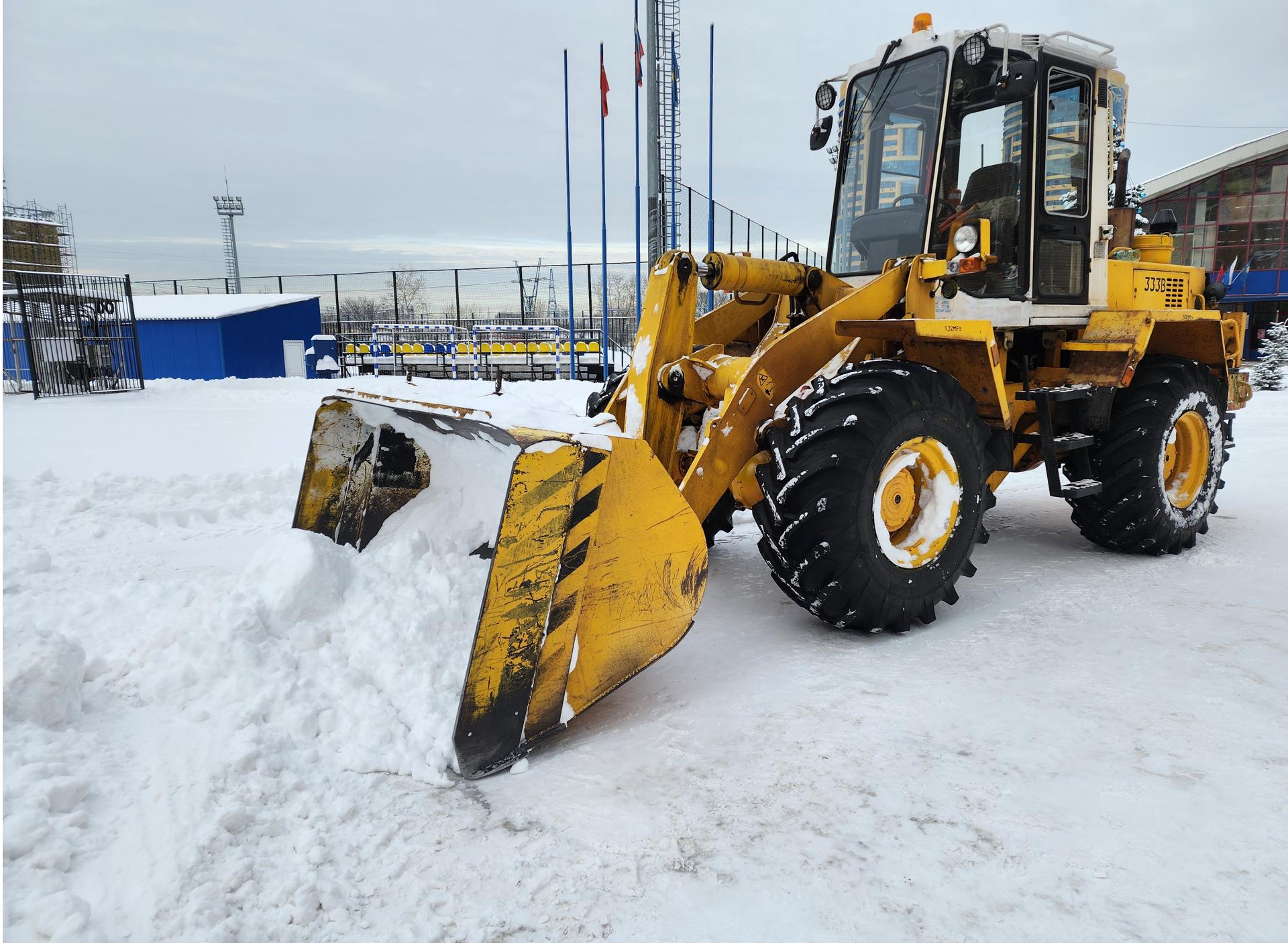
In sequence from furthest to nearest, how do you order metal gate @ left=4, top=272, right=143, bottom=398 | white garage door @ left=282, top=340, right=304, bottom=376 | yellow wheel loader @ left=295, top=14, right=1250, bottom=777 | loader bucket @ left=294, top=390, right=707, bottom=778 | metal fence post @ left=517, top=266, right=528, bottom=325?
metal fence post @ left=517, top=266, right=528, bottom=325
white garage door @ left=282, top=340, right=304, bottom=376
metal gate @ left=4, top=272, right=143, bottom=398
yellow wheel loader @ left=295, top=14, right=1250, bottom=777
loader bucket @ left=294, top=390, right=707, bottom=778

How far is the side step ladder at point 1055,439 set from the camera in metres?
4.58

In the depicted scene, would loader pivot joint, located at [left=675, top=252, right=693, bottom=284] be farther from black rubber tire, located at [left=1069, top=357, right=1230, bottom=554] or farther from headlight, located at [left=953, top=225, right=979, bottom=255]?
black rubber tire, located at [left=1069, top=357, right=1230, bottom=554]

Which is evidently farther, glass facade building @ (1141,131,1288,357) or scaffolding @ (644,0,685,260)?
glass facade building @ (1141,131,1288,357)

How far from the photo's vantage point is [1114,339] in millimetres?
4859

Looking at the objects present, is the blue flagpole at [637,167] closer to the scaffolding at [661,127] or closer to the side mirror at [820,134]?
the scaffolding at [661,127]

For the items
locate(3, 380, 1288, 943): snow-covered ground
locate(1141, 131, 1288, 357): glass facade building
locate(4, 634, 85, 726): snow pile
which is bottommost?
locate(3, 380, 1288, 943): snow-covered ground

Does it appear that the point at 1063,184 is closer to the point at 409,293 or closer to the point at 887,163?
the point at 887,163

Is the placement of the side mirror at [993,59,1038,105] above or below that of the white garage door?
above

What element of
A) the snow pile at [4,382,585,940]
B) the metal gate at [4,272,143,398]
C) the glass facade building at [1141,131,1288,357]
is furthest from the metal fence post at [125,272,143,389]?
the glass facade building at [1141,131,1288,357]

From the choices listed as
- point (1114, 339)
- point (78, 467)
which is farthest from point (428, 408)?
point (78, 467)

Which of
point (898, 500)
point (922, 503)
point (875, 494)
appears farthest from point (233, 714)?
point (922, 503)

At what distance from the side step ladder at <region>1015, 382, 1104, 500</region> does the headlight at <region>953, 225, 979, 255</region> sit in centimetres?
113

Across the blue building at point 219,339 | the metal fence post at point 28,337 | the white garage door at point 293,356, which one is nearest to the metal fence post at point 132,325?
the metal fence post at point 28,337

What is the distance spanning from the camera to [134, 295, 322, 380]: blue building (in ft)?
61.4
